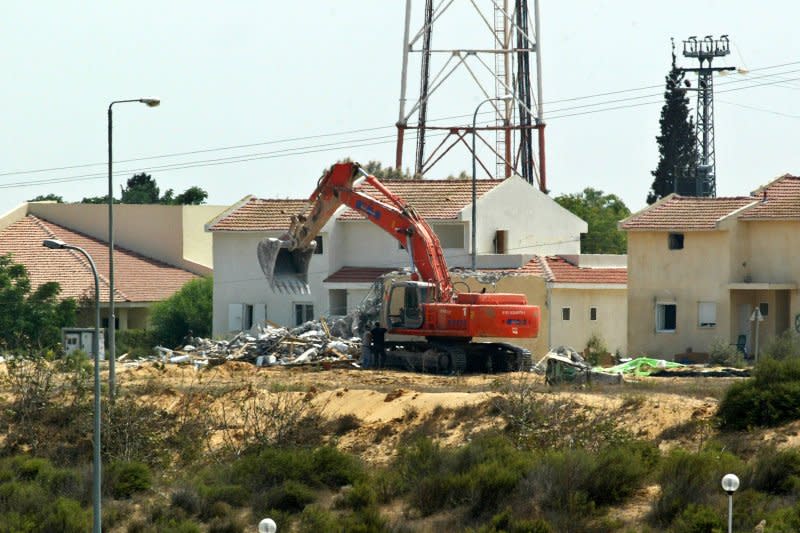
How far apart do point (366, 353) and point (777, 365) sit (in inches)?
618

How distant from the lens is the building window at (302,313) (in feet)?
215

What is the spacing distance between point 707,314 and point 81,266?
1137 inches

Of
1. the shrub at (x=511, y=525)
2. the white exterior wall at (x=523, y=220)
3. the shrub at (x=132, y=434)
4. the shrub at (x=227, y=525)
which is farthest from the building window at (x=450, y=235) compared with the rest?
the shrub at (x=511, y=525)

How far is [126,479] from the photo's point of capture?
36.6 metres

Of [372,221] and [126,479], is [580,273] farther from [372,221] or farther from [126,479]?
[126,479]

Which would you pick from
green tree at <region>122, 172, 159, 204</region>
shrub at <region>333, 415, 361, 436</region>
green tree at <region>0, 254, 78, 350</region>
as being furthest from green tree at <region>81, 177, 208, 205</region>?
shrub at <region>333, 415, 361, 436</region>

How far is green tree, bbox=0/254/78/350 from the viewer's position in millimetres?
66250

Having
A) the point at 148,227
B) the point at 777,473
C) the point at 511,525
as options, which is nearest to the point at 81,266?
the point at 148,227

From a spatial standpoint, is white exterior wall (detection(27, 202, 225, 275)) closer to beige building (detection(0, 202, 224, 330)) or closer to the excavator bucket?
beige building (detection(0, 202, 224, 330))

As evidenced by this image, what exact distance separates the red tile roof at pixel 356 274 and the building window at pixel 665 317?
34.3 ft

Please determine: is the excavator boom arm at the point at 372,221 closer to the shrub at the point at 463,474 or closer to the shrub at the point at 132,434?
the shrub at the point at 132,434

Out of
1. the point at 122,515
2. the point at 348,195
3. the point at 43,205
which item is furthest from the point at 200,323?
the point at 122,515

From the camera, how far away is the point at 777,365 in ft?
117

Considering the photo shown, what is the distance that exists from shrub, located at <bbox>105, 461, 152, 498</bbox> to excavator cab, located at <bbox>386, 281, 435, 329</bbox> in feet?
37.9
